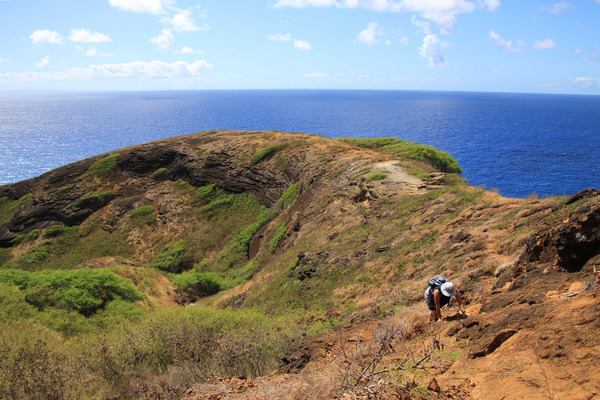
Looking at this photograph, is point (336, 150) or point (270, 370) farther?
point (336, 150)

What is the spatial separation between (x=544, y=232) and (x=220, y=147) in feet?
143

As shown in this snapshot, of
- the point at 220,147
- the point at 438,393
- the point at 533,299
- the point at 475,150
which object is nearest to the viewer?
the point at 438,393

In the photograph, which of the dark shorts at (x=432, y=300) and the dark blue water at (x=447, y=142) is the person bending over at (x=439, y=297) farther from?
the dark blue water at (x=447, y=142)

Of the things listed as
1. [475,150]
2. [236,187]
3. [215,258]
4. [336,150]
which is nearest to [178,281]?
[215,258]

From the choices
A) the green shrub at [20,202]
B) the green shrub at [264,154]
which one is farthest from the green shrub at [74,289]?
the green shrub at [20,202]

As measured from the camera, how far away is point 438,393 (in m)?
4.99

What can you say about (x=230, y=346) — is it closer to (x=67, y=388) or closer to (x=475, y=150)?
(x=67, y=388)

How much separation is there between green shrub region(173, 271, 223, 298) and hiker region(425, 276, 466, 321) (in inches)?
839

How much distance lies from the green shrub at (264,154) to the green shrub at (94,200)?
20.3 meters

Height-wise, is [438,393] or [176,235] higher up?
[438,393]

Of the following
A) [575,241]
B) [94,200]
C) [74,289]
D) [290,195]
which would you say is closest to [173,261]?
[290,195]

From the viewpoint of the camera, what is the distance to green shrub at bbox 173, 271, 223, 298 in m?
26.2

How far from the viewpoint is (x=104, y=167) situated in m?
49.5

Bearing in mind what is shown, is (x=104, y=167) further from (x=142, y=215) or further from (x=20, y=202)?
(x=142, y=215)
